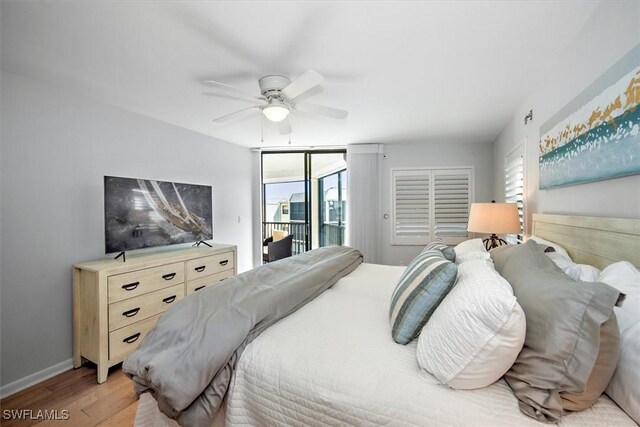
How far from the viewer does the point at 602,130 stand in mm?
1299

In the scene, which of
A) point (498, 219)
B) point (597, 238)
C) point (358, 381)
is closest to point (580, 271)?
point (597, 238)

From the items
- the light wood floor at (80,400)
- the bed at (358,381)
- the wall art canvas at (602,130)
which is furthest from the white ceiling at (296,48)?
the light wood floor at (80,400)

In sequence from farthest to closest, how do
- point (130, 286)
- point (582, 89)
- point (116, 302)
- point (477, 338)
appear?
point (130, 286) → point (116, 302) → point (582, 89) → point (477, 338)

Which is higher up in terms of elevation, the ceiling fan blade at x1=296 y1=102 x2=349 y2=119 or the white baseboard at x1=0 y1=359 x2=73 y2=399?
the ceiling fan blade at x1=296 y1=102 x2=349 y2=119

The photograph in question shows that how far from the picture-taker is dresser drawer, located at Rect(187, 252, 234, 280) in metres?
2.82

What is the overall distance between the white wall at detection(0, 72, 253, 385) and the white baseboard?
37mm

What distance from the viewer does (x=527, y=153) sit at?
247cm

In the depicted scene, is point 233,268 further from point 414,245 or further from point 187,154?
point 414,245

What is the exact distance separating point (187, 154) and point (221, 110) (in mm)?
981

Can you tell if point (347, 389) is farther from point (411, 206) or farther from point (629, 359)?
point (411, 206)

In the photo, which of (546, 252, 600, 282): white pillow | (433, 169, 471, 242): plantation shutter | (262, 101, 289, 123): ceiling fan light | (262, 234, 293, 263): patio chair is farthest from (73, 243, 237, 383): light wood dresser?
(433, 169, 471, 242): plantation shutter

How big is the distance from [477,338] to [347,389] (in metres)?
0.46

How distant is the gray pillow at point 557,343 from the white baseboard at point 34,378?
3.07m

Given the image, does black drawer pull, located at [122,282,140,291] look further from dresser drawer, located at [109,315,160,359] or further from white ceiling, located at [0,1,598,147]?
white ceiling, located at [0,1,598,147]
